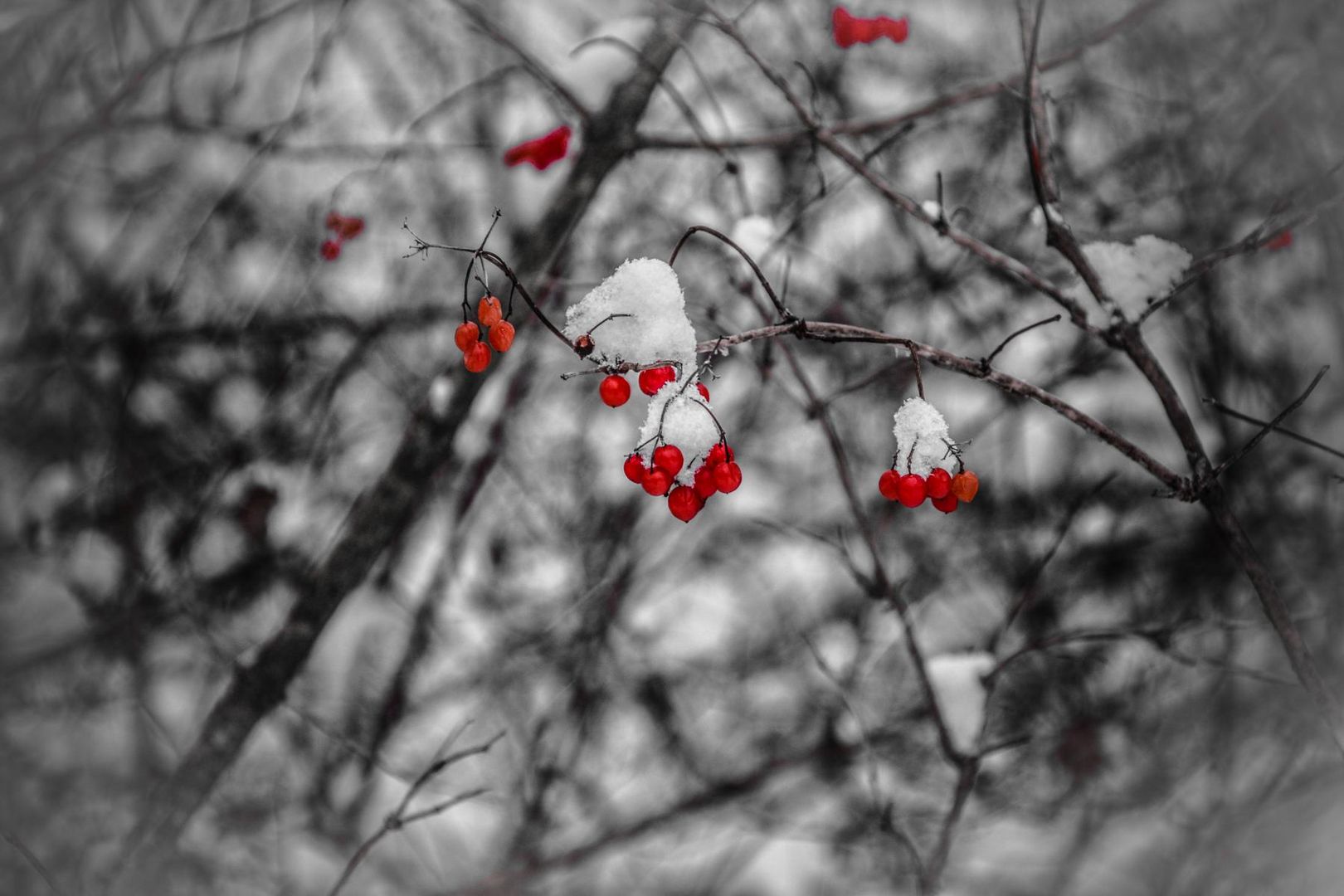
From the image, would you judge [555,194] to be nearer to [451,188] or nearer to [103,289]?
[451,188]

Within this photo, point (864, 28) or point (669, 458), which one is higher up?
point (864, 28)

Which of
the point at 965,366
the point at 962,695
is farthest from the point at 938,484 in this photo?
the point at 962,695

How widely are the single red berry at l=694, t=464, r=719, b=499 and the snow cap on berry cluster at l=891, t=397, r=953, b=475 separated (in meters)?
0.28

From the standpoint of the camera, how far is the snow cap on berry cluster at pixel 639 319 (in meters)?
1.12

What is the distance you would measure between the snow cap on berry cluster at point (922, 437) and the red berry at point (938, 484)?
2 cm

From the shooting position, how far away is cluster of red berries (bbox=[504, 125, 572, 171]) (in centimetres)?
216

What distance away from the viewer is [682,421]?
1.18 meters

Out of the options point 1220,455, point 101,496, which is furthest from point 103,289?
point 1220,455

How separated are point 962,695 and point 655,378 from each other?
3.77ft

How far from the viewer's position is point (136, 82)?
85.8 inches

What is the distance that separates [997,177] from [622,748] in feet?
9.93

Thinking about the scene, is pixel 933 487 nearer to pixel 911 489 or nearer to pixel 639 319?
pixel 911 489

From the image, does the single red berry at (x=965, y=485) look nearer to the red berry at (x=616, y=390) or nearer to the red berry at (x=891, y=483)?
the red berry at (x=891, y=483)

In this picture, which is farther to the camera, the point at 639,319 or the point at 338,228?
the point at 338,228
